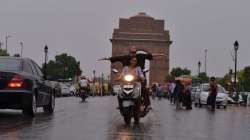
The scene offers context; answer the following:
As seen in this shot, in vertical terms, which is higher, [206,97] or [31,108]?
[206,97]

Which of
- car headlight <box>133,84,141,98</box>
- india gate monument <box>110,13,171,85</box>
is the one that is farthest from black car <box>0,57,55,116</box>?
india gate monument <box>110,13,171,85</box>

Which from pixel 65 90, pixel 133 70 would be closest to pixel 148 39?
pixel 65 90

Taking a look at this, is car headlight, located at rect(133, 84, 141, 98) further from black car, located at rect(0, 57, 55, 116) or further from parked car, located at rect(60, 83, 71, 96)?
parked car, located at rect(60, 83, 71, 96)

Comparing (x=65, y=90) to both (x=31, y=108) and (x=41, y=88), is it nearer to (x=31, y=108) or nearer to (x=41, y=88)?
(x=41, y=88)

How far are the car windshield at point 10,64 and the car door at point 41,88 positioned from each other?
0.70 metres

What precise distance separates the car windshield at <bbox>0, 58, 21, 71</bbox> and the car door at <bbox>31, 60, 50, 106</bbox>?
2.30 ft

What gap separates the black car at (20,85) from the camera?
53.6 feet

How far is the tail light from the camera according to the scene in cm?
1638

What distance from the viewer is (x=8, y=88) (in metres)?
16.3

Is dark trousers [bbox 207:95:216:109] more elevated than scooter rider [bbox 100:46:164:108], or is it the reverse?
scooter rider [bbox 100:46:164:108]

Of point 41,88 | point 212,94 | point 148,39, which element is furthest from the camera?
point 148,39

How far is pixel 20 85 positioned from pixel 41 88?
81.3 inches

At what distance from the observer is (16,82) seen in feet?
53.9

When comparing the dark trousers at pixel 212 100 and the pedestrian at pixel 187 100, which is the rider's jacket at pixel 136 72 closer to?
the pedestrian at pixel 187 100
